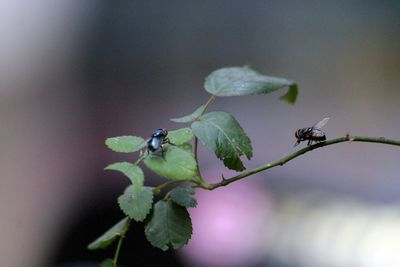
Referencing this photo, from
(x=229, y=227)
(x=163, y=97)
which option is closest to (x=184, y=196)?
(x=229, y=227)

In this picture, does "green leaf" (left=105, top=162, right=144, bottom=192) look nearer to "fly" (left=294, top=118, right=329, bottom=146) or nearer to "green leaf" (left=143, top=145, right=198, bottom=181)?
"green leaf" (left=143, top=145, right=198, bottom=181)

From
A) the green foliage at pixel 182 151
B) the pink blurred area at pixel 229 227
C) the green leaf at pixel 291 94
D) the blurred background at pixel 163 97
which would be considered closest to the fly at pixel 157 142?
the green foliage at pixel 182 151

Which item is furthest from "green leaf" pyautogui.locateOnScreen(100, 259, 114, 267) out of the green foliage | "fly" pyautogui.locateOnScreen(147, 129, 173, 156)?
"fly" pyautogui.locateOnScreen(147, 129, 173, 156)

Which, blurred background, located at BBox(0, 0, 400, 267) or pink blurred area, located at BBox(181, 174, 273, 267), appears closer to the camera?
pink blurred area, located at BBox(181, 174, 273, 267)

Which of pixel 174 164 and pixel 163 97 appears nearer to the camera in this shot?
pixel 174 164

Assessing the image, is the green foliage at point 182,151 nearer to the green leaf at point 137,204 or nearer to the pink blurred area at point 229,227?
the green leaf at point 137,204

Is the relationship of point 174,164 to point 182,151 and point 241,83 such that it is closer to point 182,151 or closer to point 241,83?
point 182,151

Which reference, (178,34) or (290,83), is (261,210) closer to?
(178,34)
